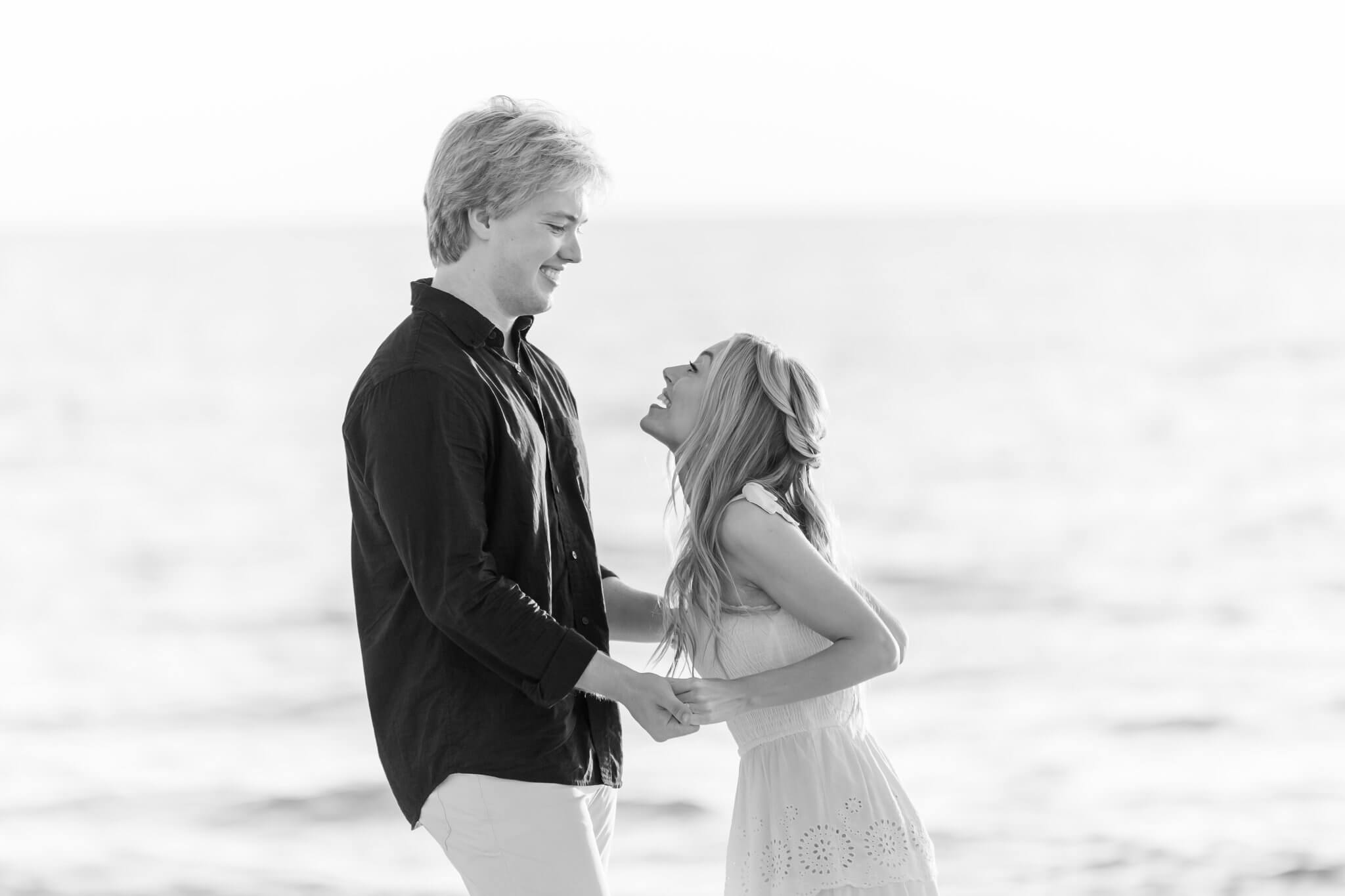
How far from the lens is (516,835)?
2.38 meters

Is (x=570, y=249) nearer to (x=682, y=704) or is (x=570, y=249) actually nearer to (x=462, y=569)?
(x=462, y=569)

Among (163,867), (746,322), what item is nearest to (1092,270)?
(746,322)

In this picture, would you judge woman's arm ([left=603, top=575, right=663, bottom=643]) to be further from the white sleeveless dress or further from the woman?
the white sleeveless dress

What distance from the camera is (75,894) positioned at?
5516mm

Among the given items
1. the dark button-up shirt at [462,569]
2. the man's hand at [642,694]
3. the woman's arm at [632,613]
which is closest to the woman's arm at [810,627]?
the man's hand at [642,694]

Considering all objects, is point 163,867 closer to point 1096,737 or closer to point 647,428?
point 647,428

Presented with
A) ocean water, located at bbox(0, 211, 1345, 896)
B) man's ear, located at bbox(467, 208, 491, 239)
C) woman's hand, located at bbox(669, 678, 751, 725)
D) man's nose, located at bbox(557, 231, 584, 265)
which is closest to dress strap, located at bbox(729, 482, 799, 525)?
woman's hand, located at bbox(669, 678, 751, 725)

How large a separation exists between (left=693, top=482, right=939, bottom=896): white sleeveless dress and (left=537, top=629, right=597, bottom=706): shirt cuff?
43cm

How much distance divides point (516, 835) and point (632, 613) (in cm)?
66

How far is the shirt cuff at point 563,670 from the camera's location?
2.30m

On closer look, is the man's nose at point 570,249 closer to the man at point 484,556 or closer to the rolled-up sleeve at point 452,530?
the man at point 484,556

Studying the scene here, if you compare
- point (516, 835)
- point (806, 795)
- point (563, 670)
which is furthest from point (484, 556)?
point (806, 795)

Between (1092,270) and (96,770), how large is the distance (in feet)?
166

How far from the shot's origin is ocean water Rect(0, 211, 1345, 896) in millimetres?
6191
